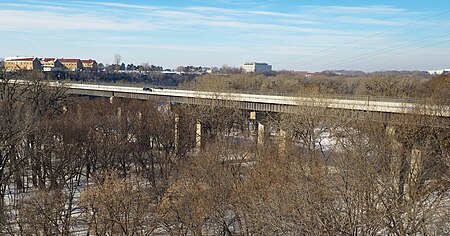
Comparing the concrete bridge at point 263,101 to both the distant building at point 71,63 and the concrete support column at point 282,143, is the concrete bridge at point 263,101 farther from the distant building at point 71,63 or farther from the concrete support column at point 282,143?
the distant building at point 71,63

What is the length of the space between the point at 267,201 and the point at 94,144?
58.5 ft

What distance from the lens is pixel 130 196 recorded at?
1627cm

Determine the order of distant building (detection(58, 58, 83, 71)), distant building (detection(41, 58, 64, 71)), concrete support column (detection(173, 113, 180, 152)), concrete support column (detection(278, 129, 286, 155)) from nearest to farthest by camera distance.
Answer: concrete support column (detection(278, 129, 286, 155)) < concrete support column (detection(173, 113, 180, 152)) < distant building (detection(41, 58, 64, 71)) < distant building (detection(58, 58, 83, 71))

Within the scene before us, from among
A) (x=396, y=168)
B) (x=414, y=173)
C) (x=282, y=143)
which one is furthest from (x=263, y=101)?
(x=396, y=168)

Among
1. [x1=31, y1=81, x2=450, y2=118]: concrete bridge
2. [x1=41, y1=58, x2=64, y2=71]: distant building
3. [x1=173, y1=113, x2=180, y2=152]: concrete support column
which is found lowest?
[x1=173, y1=113, x2=180, y2=152]: concrete support column

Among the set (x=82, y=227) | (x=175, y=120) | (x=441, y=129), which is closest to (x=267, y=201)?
(x=82, y=227)

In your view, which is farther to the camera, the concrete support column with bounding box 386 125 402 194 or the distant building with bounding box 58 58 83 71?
the distant building with bounding box 58 58 83 71

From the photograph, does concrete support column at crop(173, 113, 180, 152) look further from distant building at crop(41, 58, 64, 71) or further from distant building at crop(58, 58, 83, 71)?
distant building at crop(58, 58, 83, 71)

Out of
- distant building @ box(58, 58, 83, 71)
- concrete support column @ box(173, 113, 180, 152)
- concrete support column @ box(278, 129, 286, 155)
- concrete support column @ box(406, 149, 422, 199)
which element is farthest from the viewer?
distant building @ box(58, 58, 83, 71)

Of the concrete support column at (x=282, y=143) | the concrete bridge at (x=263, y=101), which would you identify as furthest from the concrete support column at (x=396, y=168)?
the concrete bridge at (x=263, y=101)

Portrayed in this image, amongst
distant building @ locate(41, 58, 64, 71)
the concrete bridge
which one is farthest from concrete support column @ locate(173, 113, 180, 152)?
distant building @ locate(41, 58, 64, 71)

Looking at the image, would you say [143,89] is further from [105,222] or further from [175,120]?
[105,222]

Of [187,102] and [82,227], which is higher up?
[187,102]

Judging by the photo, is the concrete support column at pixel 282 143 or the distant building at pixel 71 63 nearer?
the concrete support column at pixel 282 143
